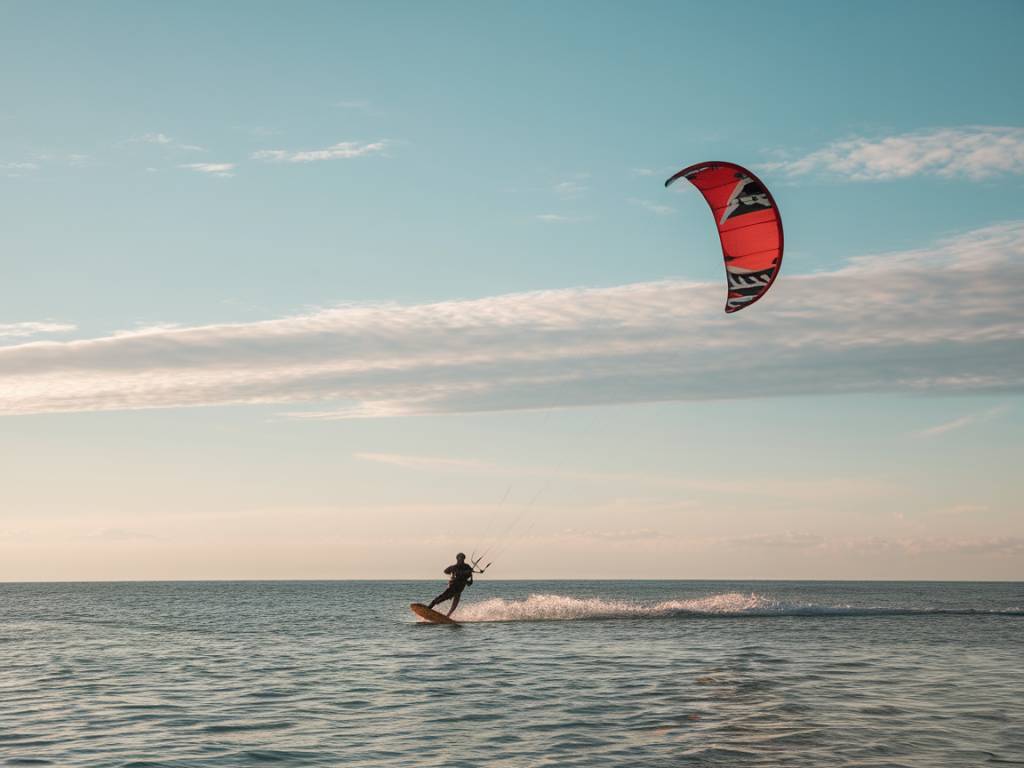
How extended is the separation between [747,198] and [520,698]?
1042 cm

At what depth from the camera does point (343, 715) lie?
609 inches

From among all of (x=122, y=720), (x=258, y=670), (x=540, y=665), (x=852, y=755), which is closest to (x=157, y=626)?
(x=258, y=670)

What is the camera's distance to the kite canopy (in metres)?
18.9

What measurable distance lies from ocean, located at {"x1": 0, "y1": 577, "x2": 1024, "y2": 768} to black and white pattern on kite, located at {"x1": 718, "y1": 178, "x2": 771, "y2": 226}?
9132 millimetres

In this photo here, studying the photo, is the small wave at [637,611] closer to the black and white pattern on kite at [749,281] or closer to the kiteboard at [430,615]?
the kiteboard at [430,615]

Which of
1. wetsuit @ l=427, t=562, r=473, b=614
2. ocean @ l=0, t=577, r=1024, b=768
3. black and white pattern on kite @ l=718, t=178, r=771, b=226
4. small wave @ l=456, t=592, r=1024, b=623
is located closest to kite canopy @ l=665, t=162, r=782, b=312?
black and white pattern on kite @ l=718, t=178, r=771, b=226

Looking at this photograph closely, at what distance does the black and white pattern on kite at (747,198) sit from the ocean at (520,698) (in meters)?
9.13

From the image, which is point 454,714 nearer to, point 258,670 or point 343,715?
point 343,715

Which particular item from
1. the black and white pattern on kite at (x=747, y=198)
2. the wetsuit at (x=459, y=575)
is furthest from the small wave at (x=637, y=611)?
the black and white pattern on kite at (x=747, y=198)

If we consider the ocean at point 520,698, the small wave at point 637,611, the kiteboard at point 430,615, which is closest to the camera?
the ocean at point 520,698

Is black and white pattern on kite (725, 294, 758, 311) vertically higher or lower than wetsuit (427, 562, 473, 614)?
higher

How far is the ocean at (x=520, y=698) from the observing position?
41.2ft

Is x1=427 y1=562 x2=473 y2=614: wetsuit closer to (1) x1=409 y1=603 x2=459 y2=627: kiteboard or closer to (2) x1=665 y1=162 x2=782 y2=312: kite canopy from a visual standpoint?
(1) x1=409 y1=603 x2=459 y2=627: kiteboard

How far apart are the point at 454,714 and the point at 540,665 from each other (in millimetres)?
6685
